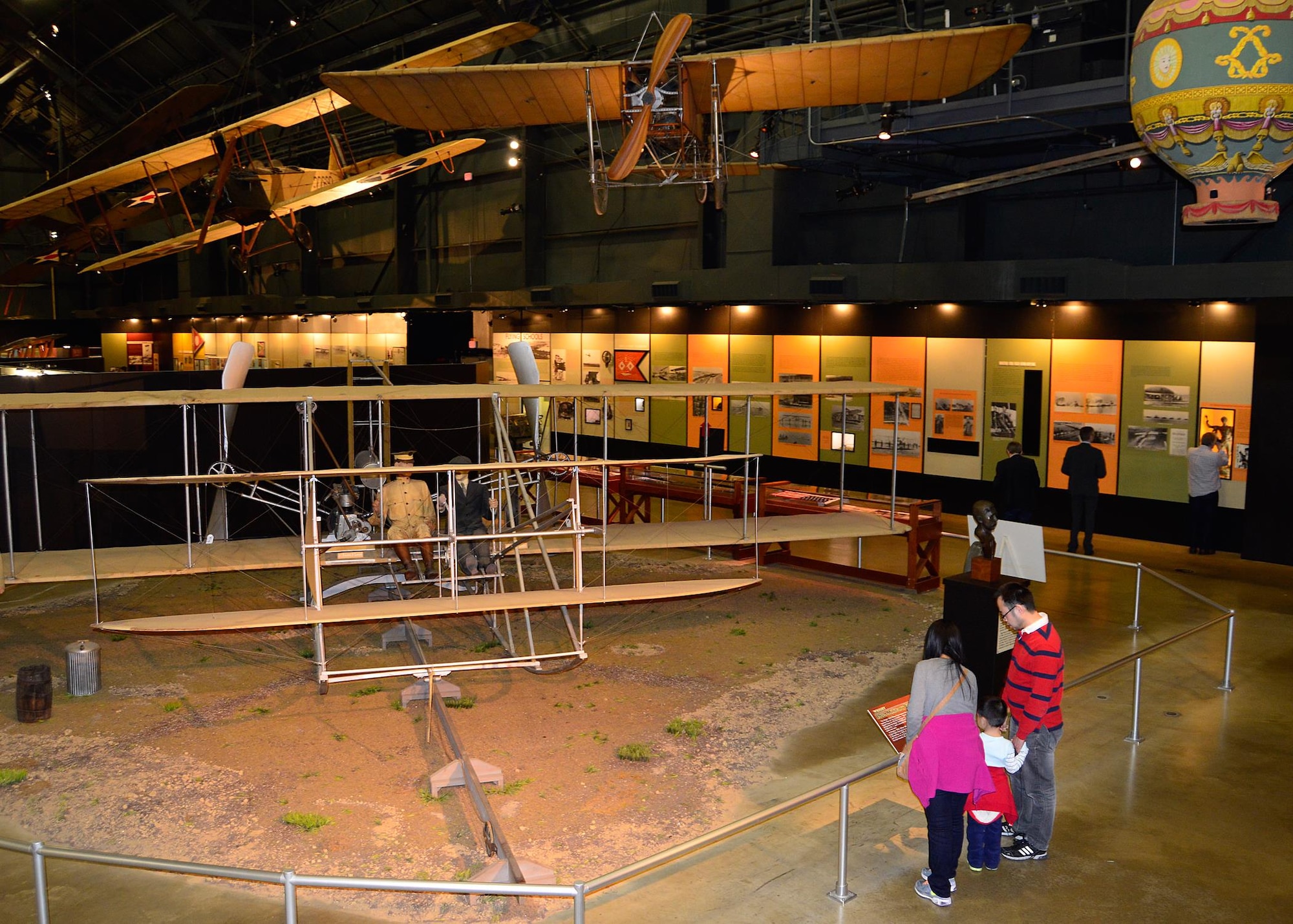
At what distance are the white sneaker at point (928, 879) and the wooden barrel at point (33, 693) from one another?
7.17m

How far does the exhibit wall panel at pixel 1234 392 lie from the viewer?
45.6ft

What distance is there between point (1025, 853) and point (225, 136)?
65.4 feet

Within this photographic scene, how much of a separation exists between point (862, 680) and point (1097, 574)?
5.58m

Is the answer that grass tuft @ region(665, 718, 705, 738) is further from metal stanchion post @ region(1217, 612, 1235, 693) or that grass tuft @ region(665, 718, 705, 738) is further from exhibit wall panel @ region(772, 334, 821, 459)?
exhibit wall panel @ region(772, 334, 821, 459)

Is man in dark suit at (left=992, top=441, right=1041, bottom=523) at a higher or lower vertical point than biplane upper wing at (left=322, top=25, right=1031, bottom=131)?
lower

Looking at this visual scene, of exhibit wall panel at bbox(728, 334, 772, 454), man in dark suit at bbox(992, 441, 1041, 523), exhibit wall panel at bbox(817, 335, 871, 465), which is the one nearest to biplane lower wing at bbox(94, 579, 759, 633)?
man in dark suit at bbox(992, 441, 1041, 523)

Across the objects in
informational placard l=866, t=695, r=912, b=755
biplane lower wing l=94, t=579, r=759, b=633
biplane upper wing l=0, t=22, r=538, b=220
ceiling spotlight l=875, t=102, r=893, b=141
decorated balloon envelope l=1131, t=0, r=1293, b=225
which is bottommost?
informational placard l=866, t=695, r=912, b=755

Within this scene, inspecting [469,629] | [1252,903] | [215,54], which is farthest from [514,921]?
[215,54]

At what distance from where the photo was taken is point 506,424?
18.4 metres

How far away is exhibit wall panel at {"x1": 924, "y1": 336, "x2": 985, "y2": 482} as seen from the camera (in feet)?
55.3

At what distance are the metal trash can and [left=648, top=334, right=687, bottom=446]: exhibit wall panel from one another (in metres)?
14.0

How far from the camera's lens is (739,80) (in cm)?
1286

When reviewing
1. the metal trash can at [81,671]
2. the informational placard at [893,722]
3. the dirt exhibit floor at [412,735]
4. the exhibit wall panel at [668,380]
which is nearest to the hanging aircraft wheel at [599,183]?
the dirt exhibit floor at [412,735]

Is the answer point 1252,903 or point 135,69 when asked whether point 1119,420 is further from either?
point 135,69
